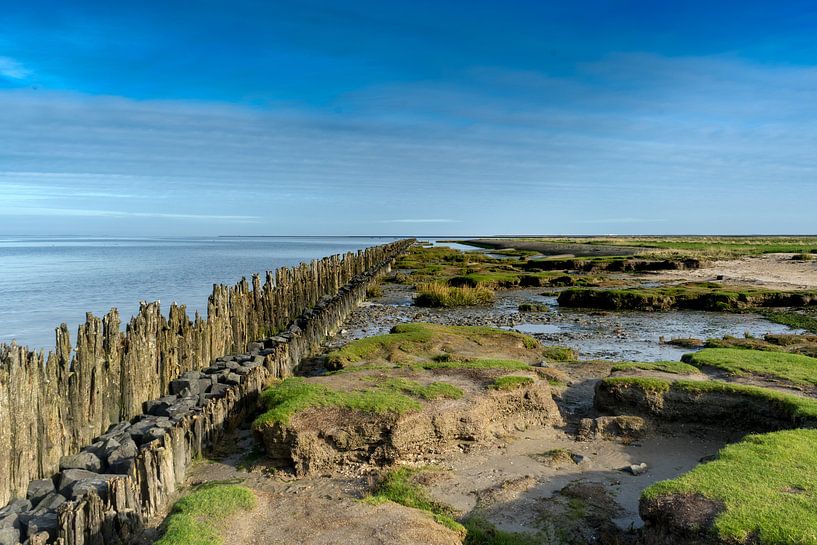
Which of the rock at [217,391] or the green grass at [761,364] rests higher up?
the green grass at [761,364]

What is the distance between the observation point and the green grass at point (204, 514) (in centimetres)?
462

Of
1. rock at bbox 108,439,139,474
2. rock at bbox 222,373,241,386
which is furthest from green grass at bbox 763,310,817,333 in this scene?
rock at bbox 108,439,139,474

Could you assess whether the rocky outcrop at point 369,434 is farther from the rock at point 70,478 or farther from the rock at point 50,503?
the rock at point 50,503

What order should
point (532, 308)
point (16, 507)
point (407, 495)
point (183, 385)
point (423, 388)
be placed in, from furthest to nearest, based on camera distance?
1. point (532, 308)
2. point (183, 385)
3. point (423, 388)
4. point (407, 495)
5. point (16, 507)

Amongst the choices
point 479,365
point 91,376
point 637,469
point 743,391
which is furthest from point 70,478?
point 743,391

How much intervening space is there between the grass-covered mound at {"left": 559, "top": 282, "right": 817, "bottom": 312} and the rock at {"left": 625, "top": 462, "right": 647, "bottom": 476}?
51.8ft

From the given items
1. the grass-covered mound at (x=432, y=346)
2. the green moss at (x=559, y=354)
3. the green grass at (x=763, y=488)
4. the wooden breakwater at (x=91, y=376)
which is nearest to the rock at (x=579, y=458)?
the green grass at (x=763, y=488)

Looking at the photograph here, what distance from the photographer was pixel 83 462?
251 inches

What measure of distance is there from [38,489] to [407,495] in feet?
12.0

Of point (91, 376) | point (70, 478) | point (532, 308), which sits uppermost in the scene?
point (91, 376)

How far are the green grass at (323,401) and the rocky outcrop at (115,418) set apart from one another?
76 cm

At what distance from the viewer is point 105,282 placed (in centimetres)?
3419

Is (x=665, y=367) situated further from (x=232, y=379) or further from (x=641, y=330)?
(x=641, y=330)

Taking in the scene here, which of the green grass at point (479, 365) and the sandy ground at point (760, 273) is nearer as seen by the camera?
the green grass at point (479, 365)
